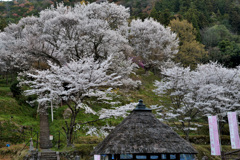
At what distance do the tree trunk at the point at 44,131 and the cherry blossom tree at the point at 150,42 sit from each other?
635 inches

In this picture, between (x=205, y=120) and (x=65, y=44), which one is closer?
(x=65, y=44)

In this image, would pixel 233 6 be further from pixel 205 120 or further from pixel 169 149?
pixel 169 149

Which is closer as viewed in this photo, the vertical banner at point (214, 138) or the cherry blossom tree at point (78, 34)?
the vertical banner at point (214, 138)

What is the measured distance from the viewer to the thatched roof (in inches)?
385

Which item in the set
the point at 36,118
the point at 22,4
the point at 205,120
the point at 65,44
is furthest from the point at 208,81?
the point at 22,4

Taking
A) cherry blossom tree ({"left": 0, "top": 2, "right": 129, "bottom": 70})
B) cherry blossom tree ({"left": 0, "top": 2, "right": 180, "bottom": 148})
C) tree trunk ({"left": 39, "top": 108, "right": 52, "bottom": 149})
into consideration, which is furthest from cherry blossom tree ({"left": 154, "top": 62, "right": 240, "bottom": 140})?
tree trunk ({"left": 39, "top": 108, "right": 52, "bottom": 149})

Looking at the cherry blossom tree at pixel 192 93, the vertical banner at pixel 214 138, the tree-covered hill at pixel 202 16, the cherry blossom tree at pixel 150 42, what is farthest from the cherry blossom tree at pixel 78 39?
the tree-covered hill at pixel 202 16

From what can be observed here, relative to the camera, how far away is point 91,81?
16.5m

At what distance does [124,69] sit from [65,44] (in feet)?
20.2

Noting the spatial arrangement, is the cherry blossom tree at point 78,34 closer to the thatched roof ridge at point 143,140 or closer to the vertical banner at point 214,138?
the vertical banner at point 214,138

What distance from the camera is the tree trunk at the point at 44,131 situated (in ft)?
59.6

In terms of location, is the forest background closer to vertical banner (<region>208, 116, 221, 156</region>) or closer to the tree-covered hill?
the tree-covered hill

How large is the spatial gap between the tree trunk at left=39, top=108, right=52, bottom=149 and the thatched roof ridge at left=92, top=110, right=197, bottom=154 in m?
8.67

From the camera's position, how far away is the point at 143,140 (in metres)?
10.0
